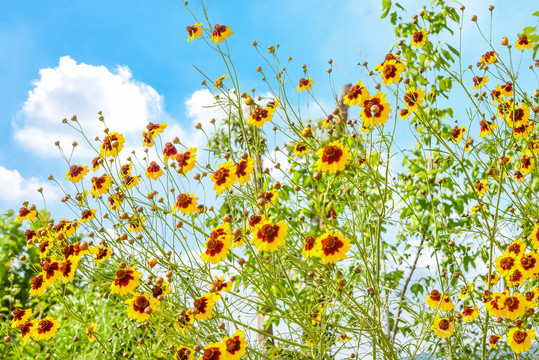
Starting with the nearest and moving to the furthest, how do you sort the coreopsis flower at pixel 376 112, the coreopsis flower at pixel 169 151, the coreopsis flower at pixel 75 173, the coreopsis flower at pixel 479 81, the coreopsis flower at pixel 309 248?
1. the coreopsis flower at pixel 309 248
2. the coreopsis flower at pixel 376 112
3. the coreopsis flower at pixel 169 151
4. the coreopsis flower at pixel 75 173
5. the coreopsis flower at pixel 479 81

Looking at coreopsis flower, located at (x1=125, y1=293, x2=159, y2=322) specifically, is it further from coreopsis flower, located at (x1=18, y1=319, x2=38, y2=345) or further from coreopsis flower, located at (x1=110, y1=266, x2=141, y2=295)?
coreopsis flower, located at (x1=18, y1=319, x2=38, y2=345)

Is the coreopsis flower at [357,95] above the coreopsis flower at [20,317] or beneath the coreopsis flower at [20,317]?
above

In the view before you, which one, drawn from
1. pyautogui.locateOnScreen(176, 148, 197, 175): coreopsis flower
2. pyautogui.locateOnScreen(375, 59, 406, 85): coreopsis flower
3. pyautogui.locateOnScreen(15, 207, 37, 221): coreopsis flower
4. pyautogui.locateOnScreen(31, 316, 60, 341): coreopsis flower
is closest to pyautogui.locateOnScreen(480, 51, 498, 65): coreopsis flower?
pyautogui.locateOnScreen(375, 59, 406, 85): coreopsis flower

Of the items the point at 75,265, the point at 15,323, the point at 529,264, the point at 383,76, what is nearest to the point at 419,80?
the point at 383,76

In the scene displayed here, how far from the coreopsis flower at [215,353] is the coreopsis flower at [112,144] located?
2.89ft

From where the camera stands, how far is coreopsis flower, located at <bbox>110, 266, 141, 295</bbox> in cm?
152

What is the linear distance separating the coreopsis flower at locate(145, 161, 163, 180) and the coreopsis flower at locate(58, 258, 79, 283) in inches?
16.0

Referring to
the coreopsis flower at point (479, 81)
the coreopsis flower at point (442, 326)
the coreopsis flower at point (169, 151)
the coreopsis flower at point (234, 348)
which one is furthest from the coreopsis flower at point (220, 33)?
the coreopsis flower at point (442, 326)

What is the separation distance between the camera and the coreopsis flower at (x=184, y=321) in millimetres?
1477

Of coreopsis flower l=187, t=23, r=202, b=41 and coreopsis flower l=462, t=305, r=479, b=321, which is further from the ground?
coreopsis flower l=187, t=23, r=202, b=41

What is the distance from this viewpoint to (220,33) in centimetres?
177

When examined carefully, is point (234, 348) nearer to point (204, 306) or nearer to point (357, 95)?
point (204, 306)

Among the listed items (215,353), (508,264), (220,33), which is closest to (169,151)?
(220,33)

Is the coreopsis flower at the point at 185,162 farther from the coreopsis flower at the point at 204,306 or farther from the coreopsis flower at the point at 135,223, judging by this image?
the coreopsis flower at the point at 204,306
